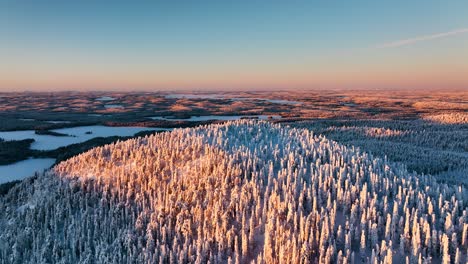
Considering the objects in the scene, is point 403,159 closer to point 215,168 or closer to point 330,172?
point 330,172

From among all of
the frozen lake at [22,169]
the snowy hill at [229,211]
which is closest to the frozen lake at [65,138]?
the frozen lake at [22,169]

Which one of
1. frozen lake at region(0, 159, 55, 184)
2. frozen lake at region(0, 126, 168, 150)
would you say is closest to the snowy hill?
frozen lake at region(0, 159, 55, 184)

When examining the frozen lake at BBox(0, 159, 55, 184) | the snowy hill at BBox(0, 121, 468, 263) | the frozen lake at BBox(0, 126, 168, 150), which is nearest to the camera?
the snowy hill at BBox(0, 121, 468, 263)

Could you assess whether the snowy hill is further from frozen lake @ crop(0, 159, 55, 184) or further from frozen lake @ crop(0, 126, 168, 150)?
frozen lake @ crop(0, 126, 168, 150)

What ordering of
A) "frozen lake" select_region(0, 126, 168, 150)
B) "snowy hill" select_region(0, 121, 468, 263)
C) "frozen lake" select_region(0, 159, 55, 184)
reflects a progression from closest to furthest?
"snowy hill" select_region(0, 121, 468, 263) < "frozen lake" select_region(0, 159, 55, 184) < "frozen lake" select_region(0, 126, 168, 150)

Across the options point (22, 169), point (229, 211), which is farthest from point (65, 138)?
point (229, 211)

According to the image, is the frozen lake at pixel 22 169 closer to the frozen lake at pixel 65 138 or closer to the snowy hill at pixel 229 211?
the frozen lake at pixel 65 138

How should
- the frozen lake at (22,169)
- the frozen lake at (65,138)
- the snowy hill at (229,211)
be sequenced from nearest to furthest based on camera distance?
the snowy hill at (229,211)
the frozen lake at (22,169)
the frozen lake at (65,138)
